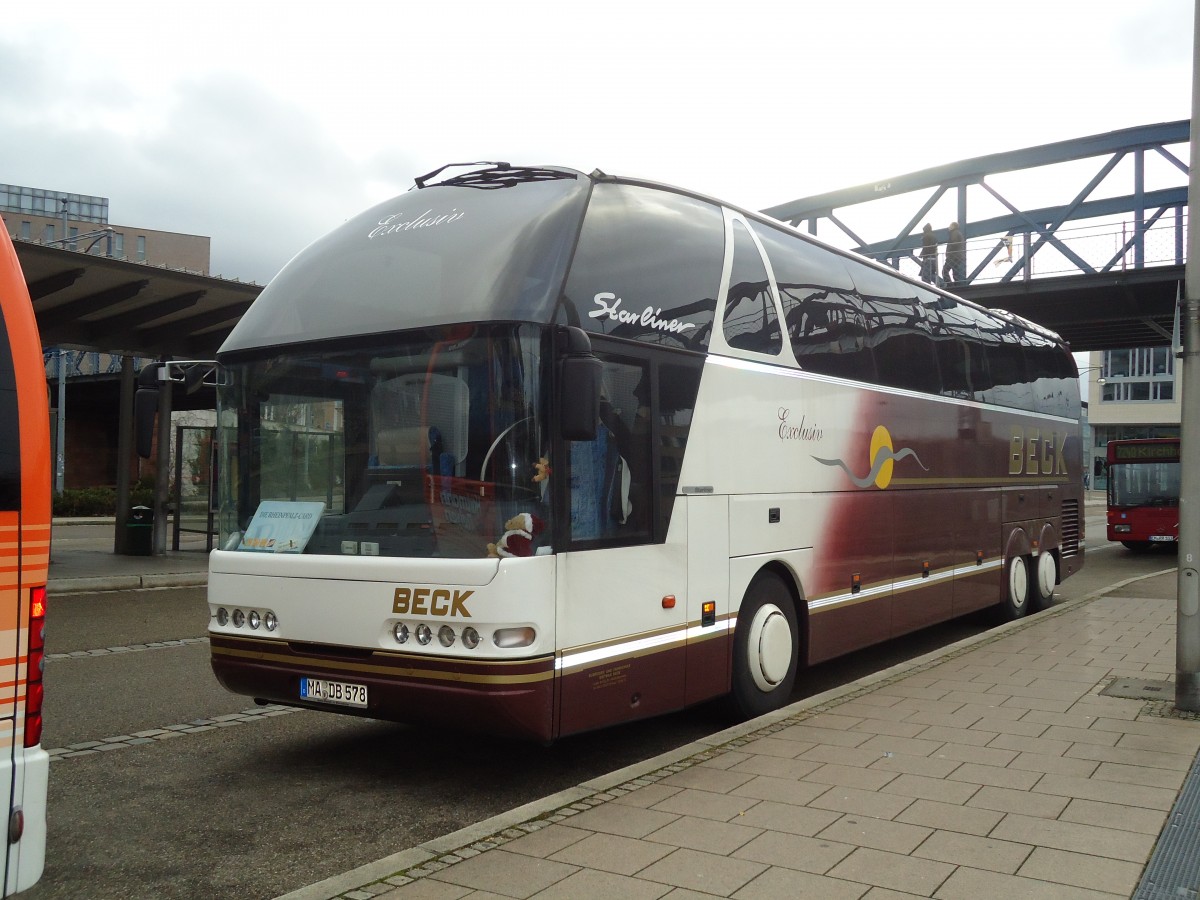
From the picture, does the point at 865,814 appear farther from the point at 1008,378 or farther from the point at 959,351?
the point at 1008,378

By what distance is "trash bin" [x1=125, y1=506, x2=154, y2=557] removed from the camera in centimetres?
2011

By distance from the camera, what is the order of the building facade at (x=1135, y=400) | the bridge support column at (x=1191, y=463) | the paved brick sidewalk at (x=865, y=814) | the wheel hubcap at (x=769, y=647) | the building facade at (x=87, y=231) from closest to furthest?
the paved brick sidewalk at (x=865, y=814) < the bridge support column at (x=1191, y=463) < the wheel hubcap at (x=769, y=647) < the building facade at (x=1135, y=400) < the building facade at (x=87, y=231)

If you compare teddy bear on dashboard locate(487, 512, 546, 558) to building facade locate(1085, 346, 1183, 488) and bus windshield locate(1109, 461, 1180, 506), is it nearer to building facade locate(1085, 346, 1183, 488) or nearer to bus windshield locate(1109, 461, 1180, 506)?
bus windshield locate(1109, 461, 1180, 506)

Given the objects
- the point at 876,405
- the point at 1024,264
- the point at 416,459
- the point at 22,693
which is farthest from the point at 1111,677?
the point at 1024,264

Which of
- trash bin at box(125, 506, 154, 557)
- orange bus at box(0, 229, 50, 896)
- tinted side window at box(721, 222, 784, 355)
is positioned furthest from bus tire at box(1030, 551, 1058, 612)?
trash bin at box(125, 506, 154, 557)

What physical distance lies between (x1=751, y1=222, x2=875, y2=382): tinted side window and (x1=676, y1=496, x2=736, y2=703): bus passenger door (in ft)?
5.84

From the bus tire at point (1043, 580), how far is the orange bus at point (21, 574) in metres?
12.6

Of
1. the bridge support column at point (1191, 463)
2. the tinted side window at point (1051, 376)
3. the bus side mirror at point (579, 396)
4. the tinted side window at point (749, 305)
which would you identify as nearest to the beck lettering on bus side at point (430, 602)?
the bus side mirror at point (579, 396)

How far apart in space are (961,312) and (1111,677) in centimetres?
500

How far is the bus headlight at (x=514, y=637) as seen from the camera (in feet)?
17.7

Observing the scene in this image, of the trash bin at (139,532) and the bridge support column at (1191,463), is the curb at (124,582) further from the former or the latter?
the bridge support column at (1191,463)

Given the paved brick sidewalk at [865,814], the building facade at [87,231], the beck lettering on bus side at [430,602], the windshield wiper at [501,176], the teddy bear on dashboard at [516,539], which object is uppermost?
the building facade at [87,231]

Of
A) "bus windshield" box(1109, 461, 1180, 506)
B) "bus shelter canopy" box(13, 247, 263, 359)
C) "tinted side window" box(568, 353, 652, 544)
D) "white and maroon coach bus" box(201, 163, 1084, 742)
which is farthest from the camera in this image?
"bus windshield" box(1109, 461, 1180, 506)

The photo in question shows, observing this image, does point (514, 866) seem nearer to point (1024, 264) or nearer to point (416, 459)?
point (416, 459)
